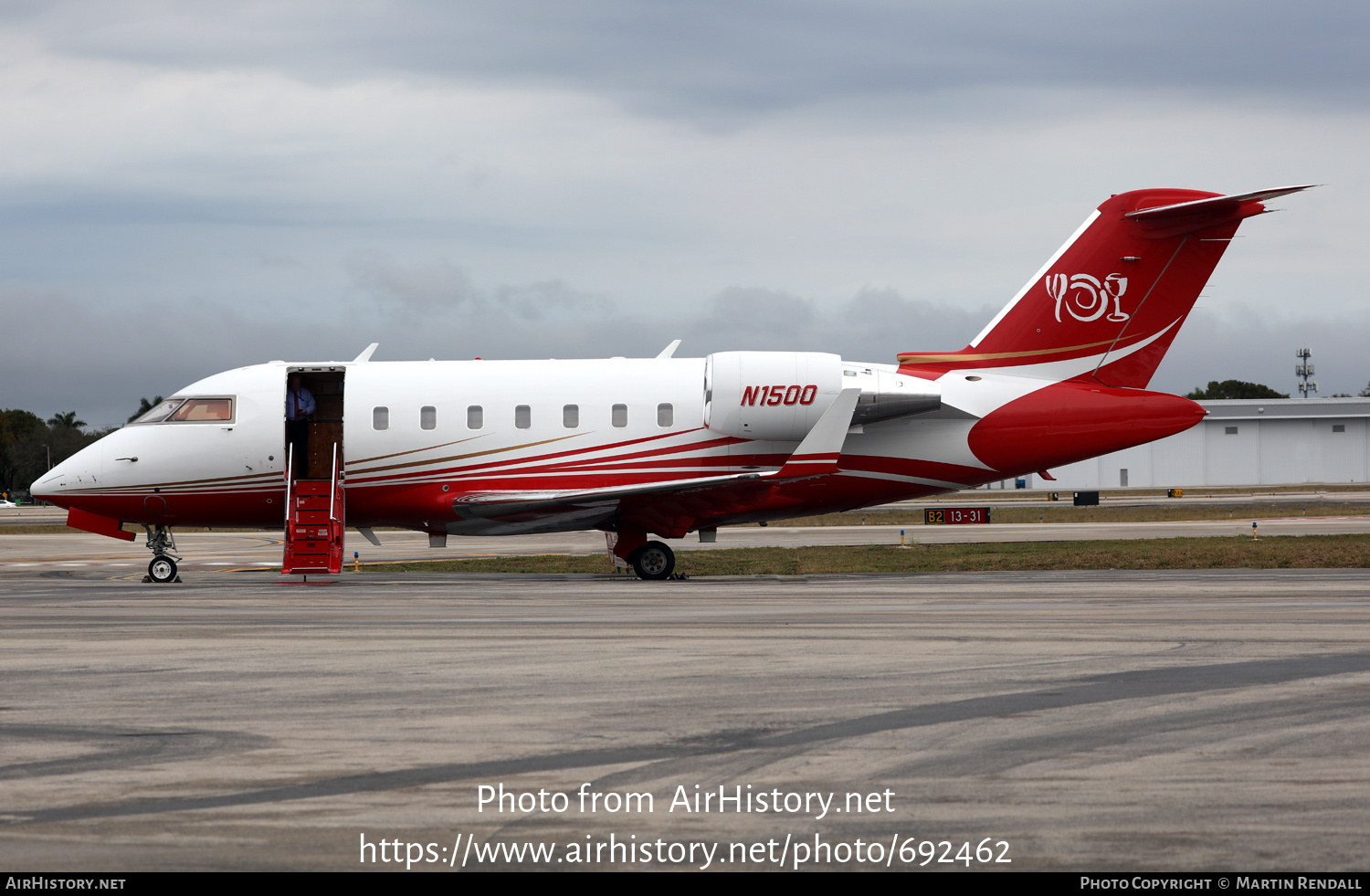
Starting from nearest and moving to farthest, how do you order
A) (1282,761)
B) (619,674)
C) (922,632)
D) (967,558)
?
1. (1282,761)
2. (619,674)
3. (922,632)
4. (967,558)

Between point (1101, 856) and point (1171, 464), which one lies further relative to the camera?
point (1171, 464)

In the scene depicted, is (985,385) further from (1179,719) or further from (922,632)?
(1179,719)

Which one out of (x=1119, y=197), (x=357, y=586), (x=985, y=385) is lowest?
(x=357, y=586)

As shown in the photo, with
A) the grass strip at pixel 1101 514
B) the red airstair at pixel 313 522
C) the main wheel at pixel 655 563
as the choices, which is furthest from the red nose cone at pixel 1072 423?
the grass strip at pixel 1101 514

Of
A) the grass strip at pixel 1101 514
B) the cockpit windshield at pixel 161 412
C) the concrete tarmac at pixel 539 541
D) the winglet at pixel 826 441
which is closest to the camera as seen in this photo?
the winglet at pixel 826 441

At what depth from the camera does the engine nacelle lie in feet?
73.7

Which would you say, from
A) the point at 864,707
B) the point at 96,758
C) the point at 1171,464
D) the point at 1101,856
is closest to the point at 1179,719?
the point at 864,707

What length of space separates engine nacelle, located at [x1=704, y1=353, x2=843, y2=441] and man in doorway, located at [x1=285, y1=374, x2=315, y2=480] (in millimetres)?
8790

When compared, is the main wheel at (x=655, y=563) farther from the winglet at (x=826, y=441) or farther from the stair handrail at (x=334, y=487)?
the stair handrail at (x=334, y=487)

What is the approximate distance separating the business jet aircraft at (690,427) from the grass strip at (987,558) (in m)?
2.33

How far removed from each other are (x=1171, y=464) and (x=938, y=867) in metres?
98.3

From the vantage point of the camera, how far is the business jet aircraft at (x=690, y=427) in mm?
22797

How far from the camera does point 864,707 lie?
353 inches

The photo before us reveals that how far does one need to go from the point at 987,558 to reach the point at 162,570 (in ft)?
58.8
